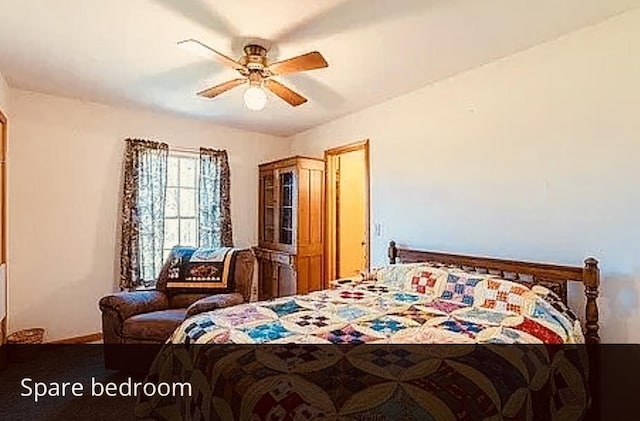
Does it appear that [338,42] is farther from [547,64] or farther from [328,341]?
[328,341]

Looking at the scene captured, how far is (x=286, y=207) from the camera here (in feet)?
16.4

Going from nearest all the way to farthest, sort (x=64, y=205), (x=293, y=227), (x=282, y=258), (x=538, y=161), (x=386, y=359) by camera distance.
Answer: (x=386, y=359), (x=538, y=161), (x=64, y=205), (x=293, y=227), (x=282, y=258)

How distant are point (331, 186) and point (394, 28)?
8.57 ft

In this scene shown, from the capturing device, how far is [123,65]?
10.3ft

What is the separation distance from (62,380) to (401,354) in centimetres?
285

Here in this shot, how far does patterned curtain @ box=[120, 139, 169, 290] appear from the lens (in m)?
4.27

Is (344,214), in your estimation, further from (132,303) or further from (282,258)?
(132,303)

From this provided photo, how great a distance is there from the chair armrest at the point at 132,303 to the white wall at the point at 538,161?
224cm

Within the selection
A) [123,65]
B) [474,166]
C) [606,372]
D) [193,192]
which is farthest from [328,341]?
[193,192]

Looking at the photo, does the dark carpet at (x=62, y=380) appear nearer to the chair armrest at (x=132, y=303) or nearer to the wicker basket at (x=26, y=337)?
the wicker basket at (x=26, y=337)

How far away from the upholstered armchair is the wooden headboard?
69.2 inches

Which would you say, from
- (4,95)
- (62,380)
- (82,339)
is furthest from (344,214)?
(4,95)

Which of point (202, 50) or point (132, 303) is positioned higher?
point (202, 50)

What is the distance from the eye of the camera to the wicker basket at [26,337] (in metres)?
3.57
